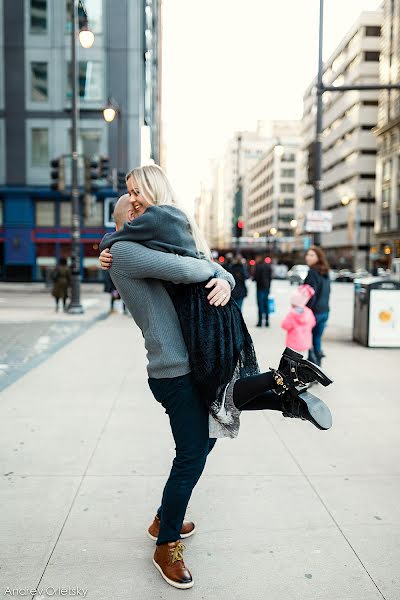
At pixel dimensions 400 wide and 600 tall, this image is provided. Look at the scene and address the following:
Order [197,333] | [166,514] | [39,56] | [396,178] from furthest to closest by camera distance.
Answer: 1. [396,178]
2. [39,56]
3. [166,514]
4. [197,333]

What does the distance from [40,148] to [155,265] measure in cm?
3347

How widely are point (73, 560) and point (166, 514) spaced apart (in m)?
0.61

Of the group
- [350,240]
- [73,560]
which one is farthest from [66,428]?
[350,240]

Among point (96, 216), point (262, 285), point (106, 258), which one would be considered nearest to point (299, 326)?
point (106, 258)

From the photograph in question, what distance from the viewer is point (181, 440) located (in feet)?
9.09

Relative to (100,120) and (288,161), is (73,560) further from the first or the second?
(288,161)

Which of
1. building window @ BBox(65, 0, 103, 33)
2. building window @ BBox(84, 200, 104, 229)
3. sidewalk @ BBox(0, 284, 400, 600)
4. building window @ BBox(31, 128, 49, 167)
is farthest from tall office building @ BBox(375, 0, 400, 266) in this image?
sidewalk @ BBox(0, 284, 400, 600)

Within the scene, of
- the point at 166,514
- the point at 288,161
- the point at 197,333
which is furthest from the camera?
the point at 288,161

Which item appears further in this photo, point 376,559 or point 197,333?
point 376,559

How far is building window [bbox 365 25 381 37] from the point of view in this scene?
77.3 m

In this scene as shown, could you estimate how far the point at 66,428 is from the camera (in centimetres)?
540

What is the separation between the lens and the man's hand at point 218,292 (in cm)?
263

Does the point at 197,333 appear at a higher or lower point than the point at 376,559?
higher

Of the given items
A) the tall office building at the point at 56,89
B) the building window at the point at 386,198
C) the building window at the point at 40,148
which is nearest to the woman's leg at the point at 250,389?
the tall office building at the point at 56,89
